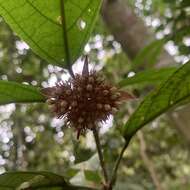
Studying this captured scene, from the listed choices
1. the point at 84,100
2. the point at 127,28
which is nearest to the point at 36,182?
the point at 84,100

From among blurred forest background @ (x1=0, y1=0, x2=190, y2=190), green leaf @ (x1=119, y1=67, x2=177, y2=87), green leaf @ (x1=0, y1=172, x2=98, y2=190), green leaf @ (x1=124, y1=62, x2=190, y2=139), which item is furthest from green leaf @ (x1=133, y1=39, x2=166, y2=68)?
green leaf @ (x1=0, y1=172, x2=98, y2=190)

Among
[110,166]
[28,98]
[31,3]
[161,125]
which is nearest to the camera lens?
[31,3]

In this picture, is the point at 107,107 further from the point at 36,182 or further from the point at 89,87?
the point at 36,182

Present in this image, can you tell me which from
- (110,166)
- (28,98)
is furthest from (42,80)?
(28,98)

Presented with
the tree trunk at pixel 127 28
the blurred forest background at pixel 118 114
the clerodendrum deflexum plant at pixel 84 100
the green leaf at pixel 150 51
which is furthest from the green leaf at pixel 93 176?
the tree trunk at pixel 127 28

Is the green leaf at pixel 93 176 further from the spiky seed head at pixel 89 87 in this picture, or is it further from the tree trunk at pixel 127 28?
the tree trunk at pixel 127 28

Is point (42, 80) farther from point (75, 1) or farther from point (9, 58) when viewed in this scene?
point (75, 1)

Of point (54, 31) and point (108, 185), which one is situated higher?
point (54, 31)
